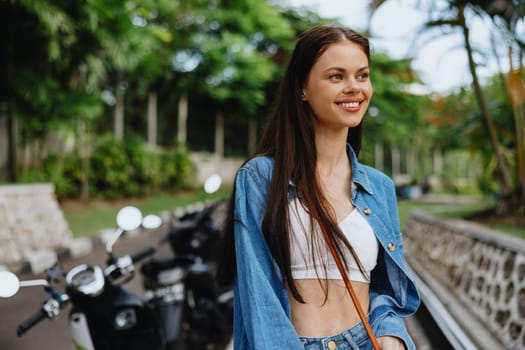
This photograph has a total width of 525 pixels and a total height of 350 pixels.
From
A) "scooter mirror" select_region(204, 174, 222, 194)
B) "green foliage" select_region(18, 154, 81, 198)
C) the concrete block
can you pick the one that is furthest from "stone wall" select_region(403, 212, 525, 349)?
"green foliage" select_region(18, 154, 81, 198)

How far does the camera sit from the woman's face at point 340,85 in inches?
58.4

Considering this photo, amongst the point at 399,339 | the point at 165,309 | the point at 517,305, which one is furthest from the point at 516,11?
the point at 399,339

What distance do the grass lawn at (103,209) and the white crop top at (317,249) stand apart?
6770 millimetres

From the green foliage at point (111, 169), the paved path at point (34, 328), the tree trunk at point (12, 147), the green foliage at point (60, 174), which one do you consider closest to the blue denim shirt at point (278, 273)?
the paved path at point (34, 328)

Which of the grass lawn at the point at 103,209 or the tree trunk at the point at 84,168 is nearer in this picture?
the grass lawn at the point at 103,209

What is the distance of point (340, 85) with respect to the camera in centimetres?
149

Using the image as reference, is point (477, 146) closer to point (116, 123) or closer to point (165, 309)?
point (165, 309)

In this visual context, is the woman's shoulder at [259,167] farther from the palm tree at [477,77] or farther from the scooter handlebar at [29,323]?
the palm tree at [477,77]

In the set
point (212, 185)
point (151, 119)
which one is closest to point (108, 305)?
point (212, 185)

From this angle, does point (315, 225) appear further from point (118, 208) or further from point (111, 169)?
point (111, 169)

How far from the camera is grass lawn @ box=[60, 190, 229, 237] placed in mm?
10492

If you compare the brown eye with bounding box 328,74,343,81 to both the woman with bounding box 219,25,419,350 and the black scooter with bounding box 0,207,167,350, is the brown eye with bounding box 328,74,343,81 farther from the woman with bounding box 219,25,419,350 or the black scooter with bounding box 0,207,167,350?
the black scooter with bounding box 0,207,167,350

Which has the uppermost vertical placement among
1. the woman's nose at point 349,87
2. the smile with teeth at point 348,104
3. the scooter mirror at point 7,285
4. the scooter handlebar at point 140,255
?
the woman's nose at point 349,87

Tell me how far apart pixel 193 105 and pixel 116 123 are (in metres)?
6.85
